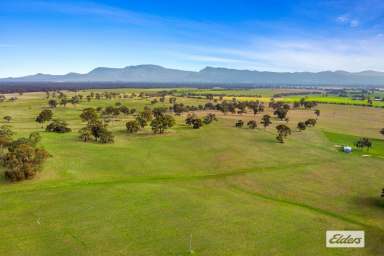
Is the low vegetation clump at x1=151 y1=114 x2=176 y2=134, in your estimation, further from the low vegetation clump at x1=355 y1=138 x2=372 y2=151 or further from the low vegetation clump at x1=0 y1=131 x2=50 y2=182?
the low vegetation clump at x1=355 y1=138 x2=372 y2=151

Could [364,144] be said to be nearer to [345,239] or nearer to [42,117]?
[345,239]

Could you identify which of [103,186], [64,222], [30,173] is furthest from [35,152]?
[64,222]

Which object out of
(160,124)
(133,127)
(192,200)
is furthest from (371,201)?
(133,127)

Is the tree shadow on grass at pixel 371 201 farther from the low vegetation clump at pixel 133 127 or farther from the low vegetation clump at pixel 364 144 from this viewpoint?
the low vegetation clump at pixel 133 127

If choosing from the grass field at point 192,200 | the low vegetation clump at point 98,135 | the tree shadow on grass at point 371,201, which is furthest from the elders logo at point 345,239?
the low vegetation clump at point 98,135

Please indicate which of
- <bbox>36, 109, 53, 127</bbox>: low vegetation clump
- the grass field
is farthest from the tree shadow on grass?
<bbox>36, 109, 53, 127</bbox>: low vegetation clump

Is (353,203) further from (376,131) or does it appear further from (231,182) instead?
(376,131)

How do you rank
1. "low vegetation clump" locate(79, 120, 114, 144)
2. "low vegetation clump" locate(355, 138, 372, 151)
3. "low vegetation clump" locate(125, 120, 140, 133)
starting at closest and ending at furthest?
"low vegetation clump" locate(355, 138, 372, 151) → "low vegetation clump" locate(79, 120, 114, 144) → "low vegetation clump" locate(125, 120, 140, 133)
